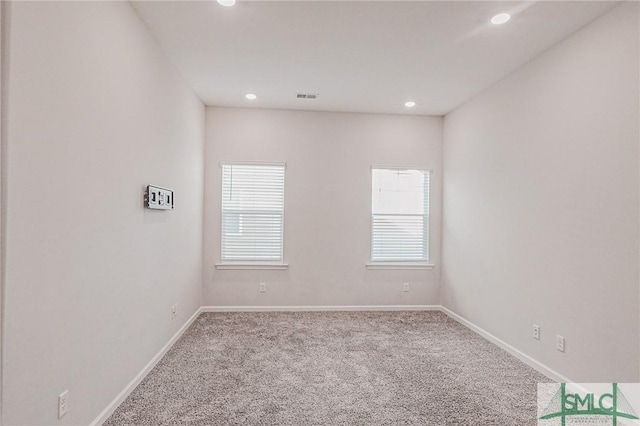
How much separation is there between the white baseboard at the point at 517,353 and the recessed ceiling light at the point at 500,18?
2.83 m

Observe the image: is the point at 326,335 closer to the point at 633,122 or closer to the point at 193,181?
the point at 193,181

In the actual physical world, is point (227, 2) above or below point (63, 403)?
above

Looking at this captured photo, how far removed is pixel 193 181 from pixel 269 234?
49.7 inches

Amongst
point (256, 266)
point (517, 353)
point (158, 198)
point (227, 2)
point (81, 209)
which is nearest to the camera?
point (81, 209)

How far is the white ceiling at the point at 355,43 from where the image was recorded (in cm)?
250

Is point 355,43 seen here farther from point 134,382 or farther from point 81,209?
point 134,382

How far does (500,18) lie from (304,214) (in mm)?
3157

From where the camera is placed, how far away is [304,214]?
488 centimetres

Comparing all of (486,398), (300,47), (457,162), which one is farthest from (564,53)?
(486,398)

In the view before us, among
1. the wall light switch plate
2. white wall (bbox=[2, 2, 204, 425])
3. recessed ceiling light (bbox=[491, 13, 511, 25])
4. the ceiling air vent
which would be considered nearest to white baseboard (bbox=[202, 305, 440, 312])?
white wall (bbox=[2, 2, 204, 425])

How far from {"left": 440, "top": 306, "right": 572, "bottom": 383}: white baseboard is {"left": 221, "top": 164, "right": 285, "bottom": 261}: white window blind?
8.44ft

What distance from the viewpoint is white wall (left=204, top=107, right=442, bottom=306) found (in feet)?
15.7

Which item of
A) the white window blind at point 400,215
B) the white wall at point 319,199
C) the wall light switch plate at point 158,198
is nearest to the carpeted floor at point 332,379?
the white wall at point 319,199

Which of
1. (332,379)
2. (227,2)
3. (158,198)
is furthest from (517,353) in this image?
(227,2)
